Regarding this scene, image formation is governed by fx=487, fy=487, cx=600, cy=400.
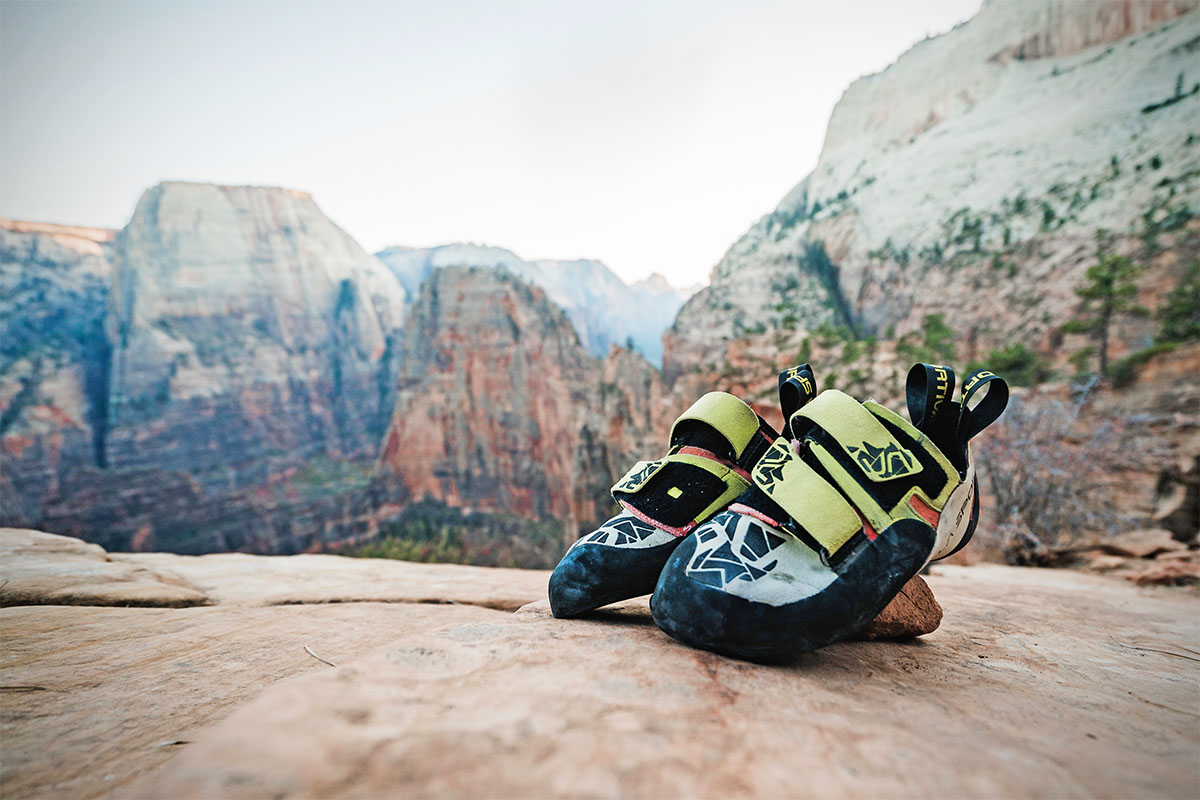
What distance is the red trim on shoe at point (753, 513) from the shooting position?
1341mm

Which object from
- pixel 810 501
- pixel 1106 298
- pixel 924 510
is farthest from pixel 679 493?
pixel 1106 298

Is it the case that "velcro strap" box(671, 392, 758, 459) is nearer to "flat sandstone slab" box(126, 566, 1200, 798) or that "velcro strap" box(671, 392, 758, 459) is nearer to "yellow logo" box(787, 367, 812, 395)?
"yellow logo" box(787, 367, 812, 395)

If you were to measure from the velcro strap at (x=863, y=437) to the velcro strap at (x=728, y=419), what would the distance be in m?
0.27

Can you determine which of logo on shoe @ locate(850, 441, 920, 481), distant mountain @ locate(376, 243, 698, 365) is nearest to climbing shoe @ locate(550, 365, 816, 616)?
logo on shoe @ locate(850, 441, 920, 481)

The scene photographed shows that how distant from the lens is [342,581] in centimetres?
294

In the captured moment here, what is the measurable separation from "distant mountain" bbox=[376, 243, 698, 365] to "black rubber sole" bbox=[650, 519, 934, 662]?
62767mm

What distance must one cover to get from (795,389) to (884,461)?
0.39 meters

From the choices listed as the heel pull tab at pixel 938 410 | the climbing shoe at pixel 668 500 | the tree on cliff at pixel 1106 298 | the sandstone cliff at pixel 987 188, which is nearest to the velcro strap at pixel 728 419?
the climbing shoe at pixel 668 500

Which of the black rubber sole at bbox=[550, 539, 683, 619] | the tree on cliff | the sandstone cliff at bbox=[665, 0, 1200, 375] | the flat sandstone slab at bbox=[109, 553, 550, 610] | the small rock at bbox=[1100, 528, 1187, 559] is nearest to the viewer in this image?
the black rubber sole at bbox=[550, 539, 683, 619]

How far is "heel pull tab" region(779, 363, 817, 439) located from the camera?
159cm

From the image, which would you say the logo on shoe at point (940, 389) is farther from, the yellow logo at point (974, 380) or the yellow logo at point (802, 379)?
the yellow logo at point (802, 379)

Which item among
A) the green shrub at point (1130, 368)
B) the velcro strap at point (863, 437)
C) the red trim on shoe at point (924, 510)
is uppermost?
the green shrub at point (1130, 368)

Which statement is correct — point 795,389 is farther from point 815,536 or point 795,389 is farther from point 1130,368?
point 1130,368

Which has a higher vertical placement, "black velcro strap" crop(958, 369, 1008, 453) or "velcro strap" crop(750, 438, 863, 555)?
"black velcro strap" crop(958, 369, 1008, 453)
